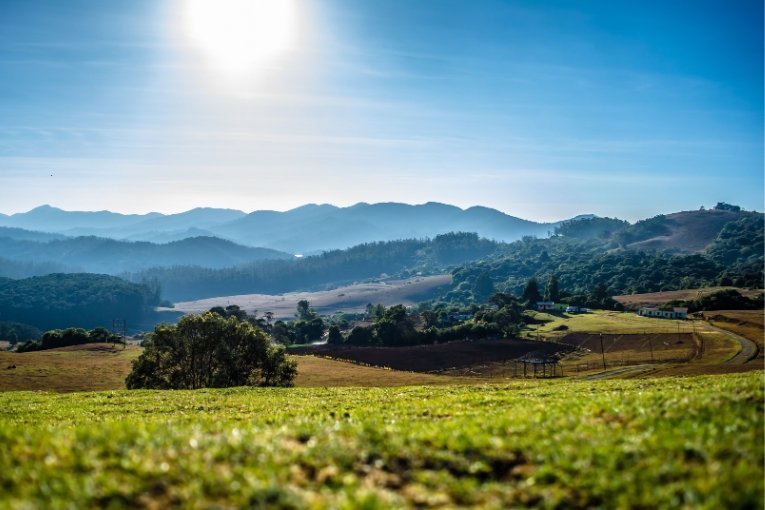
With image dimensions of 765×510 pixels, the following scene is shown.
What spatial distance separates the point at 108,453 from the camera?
1010cm

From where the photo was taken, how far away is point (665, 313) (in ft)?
581

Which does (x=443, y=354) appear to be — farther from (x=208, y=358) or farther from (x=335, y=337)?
(x=208, y=358)

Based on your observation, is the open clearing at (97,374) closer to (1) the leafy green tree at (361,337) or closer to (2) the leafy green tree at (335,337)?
(1) the leafy green tree at (361,337)

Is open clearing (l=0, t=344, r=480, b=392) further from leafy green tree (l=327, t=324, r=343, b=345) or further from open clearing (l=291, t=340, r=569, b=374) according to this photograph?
leafy green tree (l=327, t=324, r=343, b=345)

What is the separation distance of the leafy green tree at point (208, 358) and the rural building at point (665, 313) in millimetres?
145742

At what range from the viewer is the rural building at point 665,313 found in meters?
172

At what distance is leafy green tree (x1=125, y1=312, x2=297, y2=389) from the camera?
58.5 meters

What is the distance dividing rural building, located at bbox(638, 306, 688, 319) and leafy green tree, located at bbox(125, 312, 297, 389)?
478 feet

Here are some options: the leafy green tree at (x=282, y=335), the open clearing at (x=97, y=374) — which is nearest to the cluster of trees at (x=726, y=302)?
the open clearing at (x=97, y=374)

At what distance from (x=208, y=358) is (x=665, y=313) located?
525 ft

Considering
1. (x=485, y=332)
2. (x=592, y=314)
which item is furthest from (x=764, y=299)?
(x=485, y=332)

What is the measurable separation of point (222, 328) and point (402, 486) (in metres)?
55.9

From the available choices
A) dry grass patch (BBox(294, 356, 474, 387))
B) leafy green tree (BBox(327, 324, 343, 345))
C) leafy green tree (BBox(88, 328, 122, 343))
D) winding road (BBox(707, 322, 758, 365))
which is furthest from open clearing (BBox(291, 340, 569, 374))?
leafy green tree (BBox(88, 328, 122, 343))

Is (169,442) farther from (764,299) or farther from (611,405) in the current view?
(764,299)
